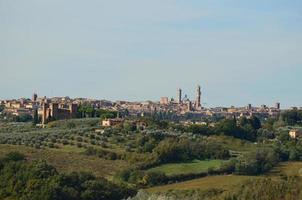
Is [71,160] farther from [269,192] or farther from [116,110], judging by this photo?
[116,110]

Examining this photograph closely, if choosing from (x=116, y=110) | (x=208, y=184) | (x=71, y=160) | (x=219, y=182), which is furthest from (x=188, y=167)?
(x=116, y=110)

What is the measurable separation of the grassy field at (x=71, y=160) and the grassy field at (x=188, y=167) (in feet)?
8.82

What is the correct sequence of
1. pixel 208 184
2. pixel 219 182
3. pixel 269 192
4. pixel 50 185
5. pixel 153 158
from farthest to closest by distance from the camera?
pixel 153 158 < pixel 219 182 < pixel 208 184 < pixel 50 185 < pixel 269 192

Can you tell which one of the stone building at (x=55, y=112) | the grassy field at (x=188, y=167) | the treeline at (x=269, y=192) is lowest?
the grassy field at (x=188, y=167)

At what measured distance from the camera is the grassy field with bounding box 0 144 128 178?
144 feet

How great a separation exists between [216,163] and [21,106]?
89373 mm

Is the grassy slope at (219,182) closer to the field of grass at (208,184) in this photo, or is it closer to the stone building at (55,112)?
the field of grass at (208,184)

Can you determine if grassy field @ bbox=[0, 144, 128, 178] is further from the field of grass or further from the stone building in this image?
the stone building

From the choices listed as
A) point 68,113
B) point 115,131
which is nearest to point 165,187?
point 115,131

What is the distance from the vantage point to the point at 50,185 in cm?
3547

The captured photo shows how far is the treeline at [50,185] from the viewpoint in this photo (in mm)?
35172

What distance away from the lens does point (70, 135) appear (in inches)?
2317

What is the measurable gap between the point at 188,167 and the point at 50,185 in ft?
47.2

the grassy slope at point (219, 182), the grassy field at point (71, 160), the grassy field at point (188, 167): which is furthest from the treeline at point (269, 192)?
the grassy field at point (188, 167)
